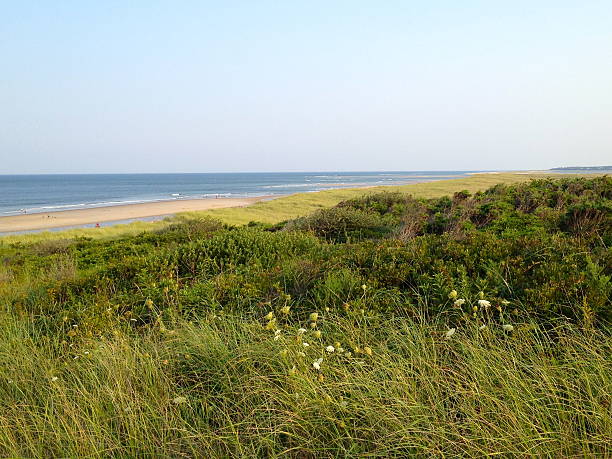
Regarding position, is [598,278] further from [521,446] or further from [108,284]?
[108,284]

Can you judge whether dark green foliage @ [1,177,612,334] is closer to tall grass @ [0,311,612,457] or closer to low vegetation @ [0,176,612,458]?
low vegetation @ [0,176,612,458]

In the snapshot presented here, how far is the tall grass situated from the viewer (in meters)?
2.54

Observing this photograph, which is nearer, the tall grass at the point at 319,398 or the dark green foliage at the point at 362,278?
the tall grass at the point at 319,398

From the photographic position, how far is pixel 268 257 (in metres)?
7.39

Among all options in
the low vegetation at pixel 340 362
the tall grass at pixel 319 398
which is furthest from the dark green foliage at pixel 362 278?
the tall grass at pixel 319 398

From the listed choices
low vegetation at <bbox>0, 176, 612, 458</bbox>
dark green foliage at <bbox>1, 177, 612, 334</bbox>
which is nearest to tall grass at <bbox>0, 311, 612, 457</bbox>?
low vegetation at <bbox>0, 176, 612, 458</bbox>

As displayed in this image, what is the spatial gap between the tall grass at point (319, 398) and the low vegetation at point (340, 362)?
2 centimetres

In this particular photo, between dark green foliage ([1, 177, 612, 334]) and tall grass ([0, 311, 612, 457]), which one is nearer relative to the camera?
tall grass ([0, 311, 612, 457])

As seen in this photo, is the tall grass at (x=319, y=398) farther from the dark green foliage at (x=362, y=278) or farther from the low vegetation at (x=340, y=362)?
the dark green foliage at (x=362, y=278)

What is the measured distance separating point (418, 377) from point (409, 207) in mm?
10868

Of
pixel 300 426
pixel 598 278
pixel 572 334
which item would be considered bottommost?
pixel 300 426

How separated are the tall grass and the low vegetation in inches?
0.7

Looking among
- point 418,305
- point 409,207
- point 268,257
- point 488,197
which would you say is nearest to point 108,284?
point 268,257

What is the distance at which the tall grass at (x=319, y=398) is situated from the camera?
2543mm
